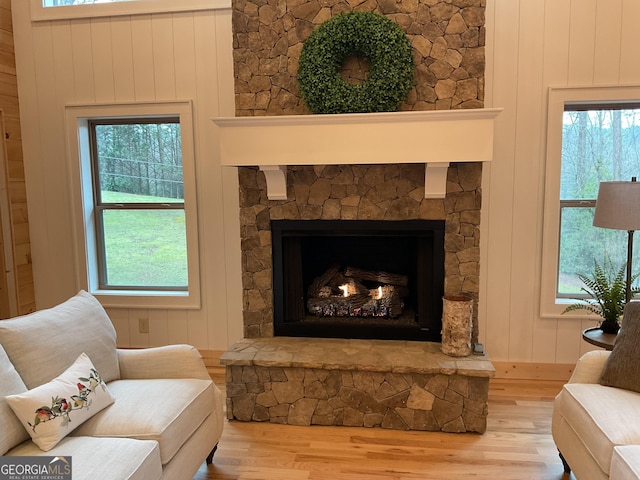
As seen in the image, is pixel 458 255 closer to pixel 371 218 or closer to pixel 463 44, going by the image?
pixel 371 218

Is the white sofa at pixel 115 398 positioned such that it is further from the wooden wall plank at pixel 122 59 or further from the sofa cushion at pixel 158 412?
the wooden wall plank at pixel 122 59

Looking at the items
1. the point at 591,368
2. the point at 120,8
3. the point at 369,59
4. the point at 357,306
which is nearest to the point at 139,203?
the point at 120,8

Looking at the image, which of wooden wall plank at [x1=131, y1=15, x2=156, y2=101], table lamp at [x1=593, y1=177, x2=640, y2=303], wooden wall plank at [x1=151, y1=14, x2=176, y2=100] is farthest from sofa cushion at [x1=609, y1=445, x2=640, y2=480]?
wooden wall plank at [x1=131, y1=15, x2=156, y2=101]

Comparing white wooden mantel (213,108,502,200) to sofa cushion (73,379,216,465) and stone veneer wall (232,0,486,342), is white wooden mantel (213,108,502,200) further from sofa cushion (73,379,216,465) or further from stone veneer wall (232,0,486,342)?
sofa cushion (73,379,216,465)

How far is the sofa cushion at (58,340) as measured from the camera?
1.86m

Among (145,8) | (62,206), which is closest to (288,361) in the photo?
(62,206)

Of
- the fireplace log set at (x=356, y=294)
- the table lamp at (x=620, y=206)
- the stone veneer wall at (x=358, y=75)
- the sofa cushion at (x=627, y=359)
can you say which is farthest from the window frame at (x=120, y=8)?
the sofa cushion at (x=627, y=359)

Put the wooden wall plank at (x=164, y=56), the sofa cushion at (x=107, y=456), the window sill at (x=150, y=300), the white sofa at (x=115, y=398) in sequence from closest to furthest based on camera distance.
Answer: the sofa cushion at (x=107, y=456), the white sofa at (x=115, y=398), the wooden wall plank at (x=164, y=56), the window sill at (x=150, y=300)

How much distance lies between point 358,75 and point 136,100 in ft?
5.92

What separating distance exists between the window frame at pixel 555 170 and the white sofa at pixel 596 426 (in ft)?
3.63

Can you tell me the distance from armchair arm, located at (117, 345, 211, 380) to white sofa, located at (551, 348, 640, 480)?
174 centimetres

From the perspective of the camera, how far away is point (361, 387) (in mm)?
2734

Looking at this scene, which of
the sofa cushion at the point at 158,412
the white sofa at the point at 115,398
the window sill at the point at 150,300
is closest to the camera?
the white sofa at the point at 115,398

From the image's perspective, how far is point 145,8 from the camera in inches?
137
